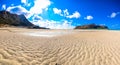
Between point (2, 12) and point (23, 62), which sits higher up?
point (2, 12)

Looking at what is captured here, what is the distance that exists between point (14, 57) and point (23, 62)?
710 mm

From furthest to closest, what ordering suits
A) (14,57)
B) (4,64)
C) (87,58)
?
(87,58) → (14,57) → (4,64)

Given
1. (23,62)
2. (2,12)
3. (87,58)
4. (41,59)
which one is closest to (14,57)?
(23,62)

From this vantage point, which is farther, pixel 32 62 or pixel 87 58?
pixel 87 58

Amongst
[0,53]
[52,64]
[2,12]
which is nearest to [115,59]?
[52,64]

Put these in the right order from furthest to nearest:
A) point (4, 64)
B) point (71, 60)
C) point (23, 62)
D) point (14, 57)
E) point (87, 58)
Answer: point (87, 58)
point (71, 60)
point (14, 57)
point (23, 62)
point (4, 64)

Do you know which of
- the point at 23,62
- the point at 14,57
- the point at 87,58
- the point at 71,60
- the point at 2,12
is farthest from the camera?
the point at 2,12

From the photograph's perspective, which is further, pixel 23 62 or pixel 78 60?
pixel 78 60

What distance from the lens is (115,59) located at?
7.37 meters

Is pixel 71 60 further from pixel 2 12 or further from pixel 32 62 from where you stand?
pixel 2 12

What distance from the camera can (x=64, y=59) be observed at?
6.87 metres

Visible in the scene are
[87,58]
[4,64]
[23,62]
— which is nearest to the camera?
[4,64]

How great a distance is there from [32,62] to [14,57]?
3.20ft

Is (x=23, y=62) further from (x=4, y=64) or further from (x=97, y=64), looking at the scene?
(x=97, y=64)
